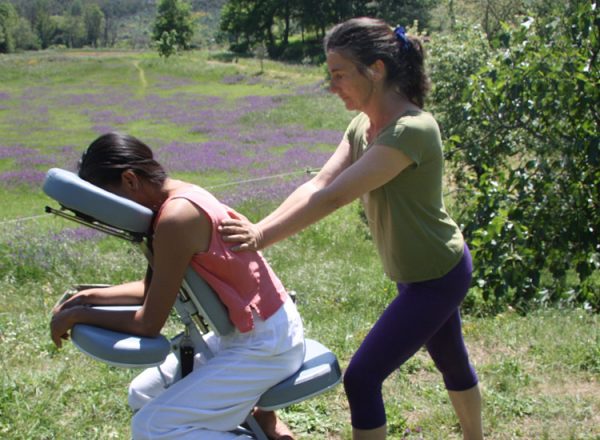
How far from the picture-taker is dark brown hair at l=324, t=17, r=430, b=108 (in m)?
2.68

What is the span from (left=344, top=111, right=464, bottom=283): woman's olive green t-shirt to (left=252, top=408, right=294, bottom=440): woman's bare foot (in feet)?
2.82

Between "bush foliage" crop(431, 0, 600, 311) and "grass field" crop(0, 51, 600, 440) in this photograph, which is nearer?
"grass field" crop(0, 51, 600, 440)

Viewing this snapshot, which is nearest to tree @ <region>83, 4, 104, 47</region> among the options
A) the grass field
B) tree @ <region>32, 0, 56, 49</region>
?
tree @ <region>32, 0, 56, 49</region>

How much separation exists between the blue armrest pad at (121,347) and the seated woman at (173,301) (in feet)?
0.14

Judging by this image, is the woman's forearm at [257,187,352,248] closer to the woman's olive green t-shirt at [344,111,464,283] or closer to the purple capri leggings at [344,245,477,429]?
the woman's olive green t-shirt at [344,111,464,283]

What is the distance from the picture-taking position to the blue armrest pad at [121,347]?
2582mm

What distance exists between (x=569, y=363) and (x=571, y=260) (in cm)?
186

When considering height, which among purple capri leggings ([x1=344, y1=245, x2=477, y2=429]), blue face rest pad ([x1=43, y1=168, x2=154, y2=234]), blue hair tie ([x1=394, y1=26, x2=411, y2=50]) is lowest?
purple capri leggings ([x1=344, y1=245, x2=477, y2=429])

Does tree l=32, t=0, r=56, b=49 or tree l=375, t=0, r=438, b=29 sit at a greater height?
tree l=375, t=0, r=438, b=29

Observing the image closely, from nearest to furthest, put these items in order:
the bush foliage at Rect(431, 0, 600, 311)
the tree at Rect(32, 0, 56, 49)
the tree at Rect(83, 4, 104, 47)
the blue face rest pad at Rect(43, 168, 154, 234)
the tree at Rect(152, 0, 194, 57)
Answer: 1. the blue face rest pad at Rect(43, 168, 154, 234)
2. the bush foliage at Rect(431, 0, 600, 311)
3. the tree at Rect(152, 0, 194, 57)
4. the tree at Rect(32, 0, 56, 49)
5. the tree at Rect(83, 4, 104, 47)

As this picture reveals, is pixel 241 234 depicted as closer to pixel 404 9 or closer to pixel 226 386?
pixel 226 386

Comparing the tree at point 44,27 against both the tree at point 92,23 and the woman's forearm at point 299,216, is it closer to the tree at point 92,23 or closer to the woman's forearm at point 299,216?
the tree at point 92,23

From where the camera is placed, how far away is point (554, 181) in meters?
6.00

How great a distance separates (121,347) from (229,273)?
46 cm
